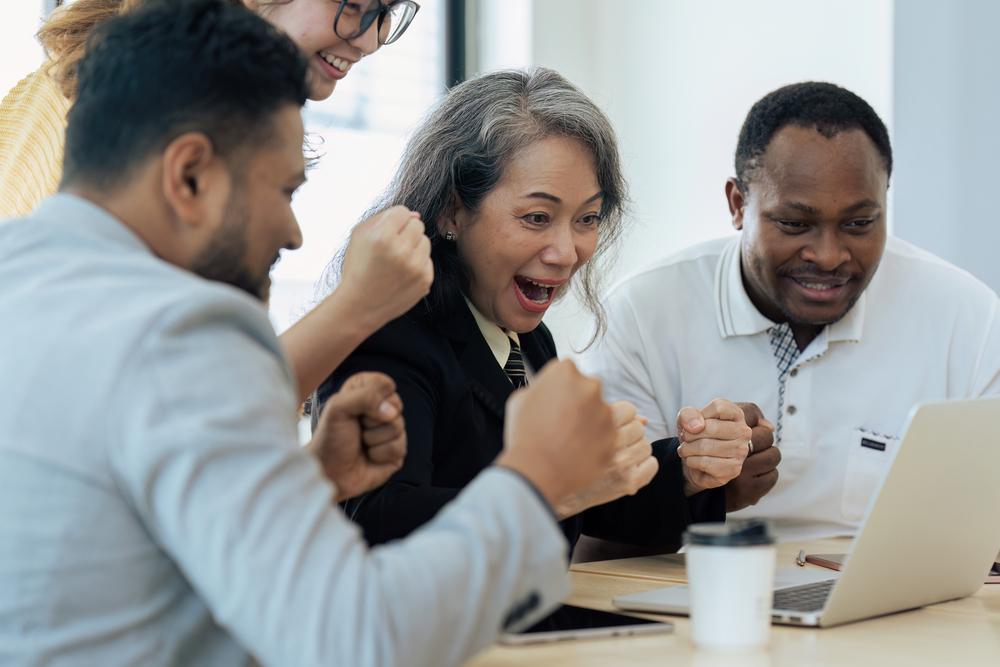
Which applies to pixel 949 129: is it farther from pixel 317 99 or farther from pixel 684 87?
pixel 317 99

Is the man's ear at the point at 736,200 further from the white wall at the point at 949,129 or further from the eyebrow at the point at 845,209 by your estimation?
the white wall at the point at 949,129

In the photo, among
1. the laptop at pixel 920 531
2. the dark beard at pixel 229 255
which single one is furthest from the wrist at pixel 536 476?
the laptop at pixel 920 531

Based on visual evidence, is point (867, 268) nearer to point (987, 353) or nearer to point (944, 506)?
point (987, 353)

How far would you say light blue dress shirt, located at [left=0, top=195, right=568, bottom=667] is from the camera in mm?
666

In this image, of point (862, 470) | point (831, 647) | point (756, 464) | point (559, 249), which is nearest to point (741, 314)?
point (862, 470)

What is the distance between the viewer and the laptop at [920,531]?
1084mm

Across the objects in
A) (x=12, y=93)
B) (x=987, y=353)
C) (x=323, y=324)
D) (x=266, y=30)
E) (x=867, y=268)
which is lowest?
(x=987, y=353)

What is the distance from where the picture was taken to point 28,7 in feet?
9.44

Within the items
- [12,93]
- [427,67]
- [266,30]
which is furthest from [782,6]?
[266,30]

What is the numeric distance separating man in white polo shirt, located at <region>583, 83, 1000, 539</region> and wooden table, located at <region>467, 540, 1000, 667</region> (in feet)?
2.71

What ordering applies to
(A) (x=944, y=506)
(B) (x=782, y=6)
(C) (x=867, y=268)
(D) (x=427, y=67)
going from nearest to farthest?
(A) (x=944, y=506) → (C) (x=867, y=268) → (B) (x=782, y=6) → (D) (x=427, y=67)

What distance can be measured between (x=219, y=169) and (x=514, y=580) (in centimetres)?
35

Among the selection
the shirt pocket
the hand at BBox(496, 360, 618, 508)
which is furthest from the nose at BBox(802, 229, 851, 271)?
the hand at BBox(496, 360, 618, 508)

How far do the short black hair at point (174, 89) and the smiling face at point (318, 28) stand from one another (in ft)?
2.33
